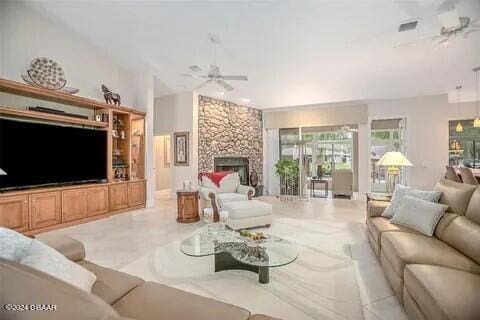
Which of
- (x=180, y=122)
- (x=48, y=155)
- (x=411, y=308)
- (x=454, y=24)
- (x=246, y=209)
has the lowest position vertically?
(x=411, y=308)

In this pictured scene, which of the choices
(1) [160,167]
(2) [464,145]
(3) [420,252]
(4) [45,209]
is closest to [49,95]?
(4) [45,209]

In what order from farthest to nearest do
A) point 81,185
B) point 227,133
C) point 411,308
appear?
point 227,133
point 81,185
point 411,308

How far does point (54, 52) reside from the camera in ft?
15.6

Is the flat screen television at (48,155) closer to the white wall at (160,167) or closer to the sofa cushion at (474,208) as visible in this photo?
the white wall at (160,167)

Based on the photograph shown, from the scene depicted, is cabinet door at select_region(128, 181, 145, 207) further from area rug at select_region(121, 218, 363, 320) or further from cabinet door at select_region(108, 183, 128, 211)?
area rug at select_region(121, 218, 363, 320)

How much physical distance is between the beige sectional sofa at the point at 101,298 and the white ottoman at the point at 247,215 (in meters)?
2.34

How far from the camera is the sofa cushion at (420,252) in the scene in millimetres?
1898

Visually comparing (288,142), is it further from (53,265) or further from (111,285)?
(53,265)

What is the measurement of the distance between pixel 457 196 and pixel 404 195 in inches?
22.7

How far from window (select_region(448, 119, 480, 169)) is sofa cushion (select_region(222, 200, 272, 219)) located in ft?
20.7

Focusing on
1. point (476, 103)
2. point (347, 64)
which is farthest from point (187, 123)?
point (476, 103)

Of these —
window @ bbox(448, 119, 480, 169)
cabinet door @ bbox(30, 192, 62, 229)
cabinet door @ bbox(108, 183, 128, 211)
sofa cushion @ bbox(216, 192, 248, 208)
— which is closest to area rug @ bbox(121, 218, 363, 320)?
sofa cushion @ bbox(216, 192, 248, 208)

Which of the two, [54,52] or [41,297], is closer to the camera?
[41,297]

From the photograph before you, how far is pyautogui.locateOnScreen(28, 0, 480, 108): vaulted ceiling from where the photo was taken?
3.53 metres
